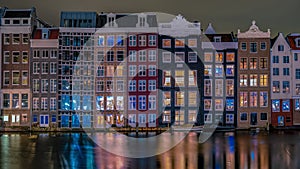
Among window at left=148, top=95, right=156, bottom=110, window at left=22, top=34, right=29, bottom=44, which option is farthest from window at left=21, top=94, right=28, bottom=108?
window at left=148, top=95, right=156, bottom=110

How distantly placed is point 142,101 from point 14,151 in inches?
1171

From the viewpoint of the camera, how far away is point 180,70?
245 feet

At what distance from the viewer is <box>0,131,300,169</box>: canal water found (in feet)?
128

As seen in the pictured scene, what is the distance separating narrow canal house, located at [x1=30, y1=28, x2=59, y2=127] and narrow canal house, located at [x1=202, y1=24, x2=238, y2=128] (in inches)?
857

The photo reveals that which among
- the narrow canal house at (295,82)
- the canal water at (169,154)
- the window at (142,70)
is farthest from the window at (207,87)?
the canal water at (169,154)

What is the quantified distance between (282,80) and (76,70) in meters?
30.3

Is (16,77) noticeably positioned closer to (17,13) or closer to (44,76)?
(44,76)

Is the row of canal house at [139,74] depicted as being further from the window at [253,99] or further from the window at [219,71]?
the window at [253,99]

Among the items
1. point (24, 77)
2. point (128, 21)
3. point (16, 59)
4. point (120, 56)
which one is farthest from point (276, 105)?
point (16, 59)

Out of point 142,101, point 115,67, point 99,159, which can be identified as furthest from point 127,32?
point 99,159

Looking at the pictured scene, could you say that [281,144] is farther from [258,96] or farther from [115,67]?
[115,67]

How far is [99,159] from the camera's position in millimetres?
41750

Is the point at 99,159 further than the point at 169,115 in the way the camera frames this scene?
No

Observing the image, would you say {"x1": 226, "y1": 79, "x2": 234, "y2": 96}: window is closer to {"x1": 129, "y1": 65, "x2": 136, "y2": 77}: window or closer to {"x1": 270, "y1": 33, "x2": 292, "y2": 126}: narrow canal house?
{"x1": 270, "y1": 33, "x2": 292, "y2": 126}: narrow canal house
